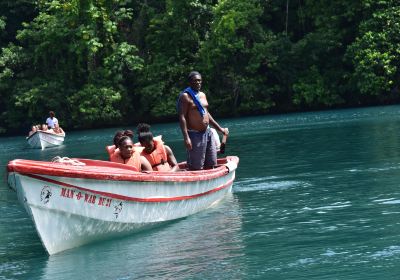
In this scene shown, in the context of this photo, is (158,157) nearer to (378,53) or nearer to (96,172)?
(96,172)

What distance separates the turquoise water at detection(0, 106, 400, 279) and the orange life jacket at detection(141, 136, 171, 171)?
952 millimetres

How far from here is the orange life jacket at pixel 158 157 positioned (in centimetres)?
1214

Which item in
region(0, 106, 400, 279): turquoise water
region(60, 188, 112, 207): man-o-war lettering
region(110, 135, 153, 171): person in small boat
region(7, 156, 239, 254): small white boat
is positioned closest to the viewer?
region(0, 106, 400, 279): turquoise water

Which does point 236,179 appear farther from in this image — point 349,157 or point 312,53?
point 312,53

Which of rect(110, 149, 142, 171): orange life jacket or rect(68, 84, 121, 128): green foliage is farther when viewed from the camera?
rect(68, 84, 121, 128): green foliage

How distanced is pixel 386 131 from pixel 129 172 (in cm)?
1428

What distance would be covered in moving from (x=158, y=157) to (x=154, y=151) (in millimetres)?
112

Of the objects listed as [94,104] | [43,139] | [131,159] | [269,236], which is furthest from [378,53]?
[269,236]

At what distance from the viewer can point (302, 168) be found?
16.4 m

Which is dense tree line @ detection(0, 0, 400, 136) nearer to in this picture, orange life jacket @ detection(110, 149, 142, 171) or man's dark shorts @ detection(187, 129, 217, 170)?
man's dark shorts @ detection(187, 129, 217, 170)

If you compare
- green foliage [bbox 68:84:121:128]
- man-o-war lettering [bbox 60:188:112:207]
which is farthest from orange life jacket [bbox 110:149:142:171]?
green foliage [bbox 68:84:121:128]

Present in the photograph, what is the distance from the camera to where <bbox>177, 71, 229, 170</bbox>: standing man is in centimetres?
1218

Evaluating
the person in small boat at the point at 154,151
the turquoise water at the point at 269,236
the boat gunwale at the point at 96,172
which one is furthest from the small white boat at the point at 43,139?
the boat gunwale at the point at 96,172

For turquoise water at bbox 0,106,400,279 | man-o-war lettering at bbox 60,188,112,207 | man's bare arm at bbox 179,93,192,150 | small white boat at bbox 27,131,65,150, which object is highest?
man's bare arm at bbox 179,93,192,150
